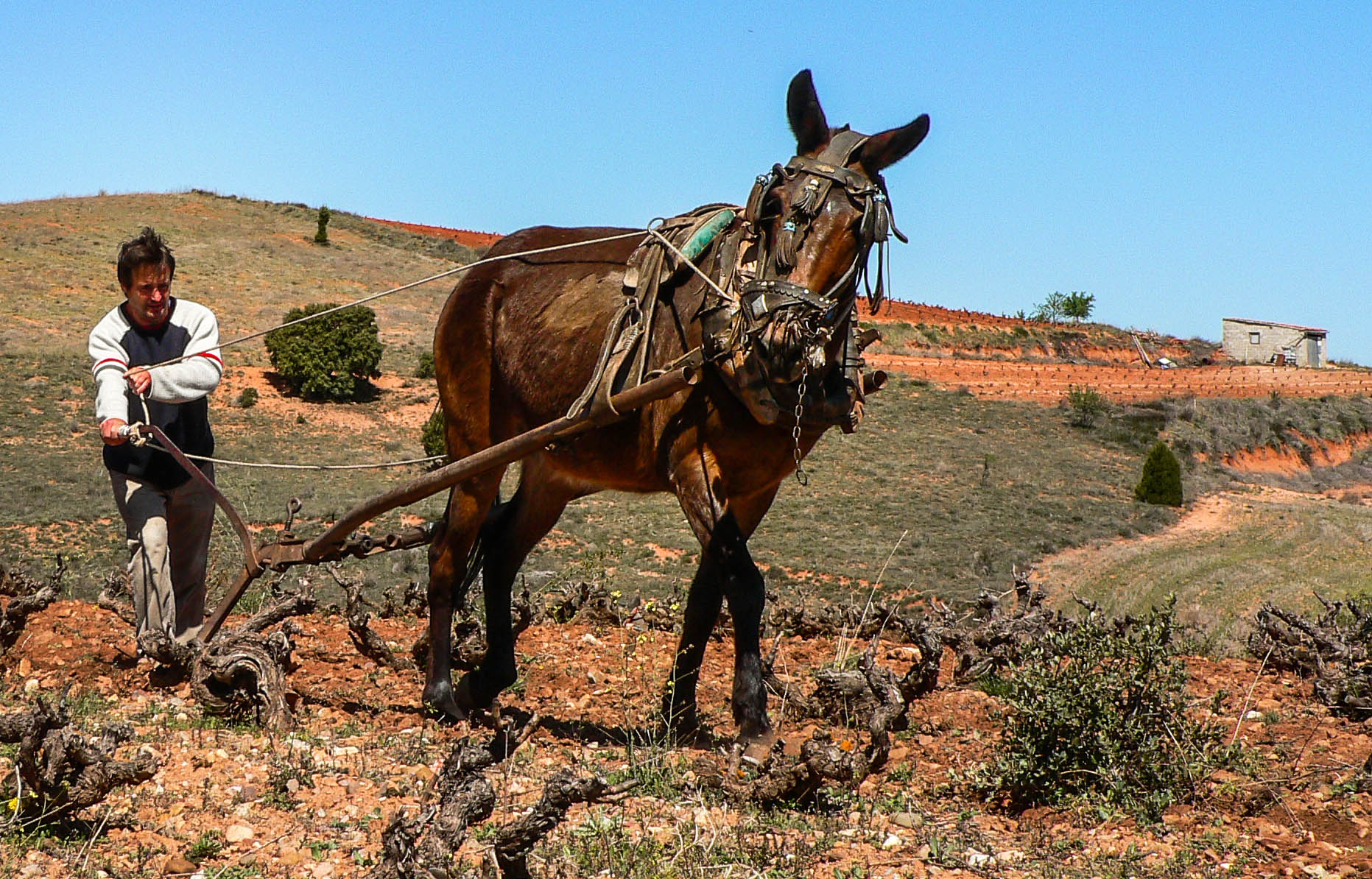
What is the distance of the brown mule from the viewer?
4613 mm

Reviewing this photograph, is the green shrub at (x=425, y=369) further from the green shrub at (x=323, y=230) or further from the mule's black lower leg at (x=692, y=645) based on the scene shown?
the mule's black lower leg at (x=692, y=645)

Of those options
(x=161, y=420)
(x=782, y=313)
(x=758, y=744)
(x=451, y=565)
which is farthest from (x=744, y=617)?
(x=161, y=420)

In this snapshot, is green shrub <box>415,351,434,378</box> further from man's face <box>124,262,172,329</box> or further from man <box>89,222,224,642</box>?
man's face <box>124,262,172,329</box>

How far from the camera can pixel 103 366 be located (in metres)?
5.85

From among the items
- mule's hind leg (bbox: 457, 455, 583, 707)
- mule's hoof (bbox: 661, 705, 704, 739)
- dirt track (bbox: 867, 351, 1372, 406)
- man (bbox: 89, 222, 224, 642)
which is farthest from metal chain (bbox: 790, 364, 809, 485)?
dirt track (bbox: 867, 351, 1372, 406)

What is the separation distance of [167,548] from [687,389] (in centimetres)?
292

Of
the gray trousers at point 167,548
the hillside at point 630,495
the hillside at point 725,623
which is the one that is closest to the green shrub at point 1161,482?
the hillside at point 630,495

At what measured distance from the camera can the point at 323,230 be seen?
6506 centimetres

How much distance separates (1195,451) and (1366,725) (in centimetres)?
3898

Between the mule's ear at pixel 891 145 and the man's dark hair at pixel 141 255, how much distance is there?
340cm

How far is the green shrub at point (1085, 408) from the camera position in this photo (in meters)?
43.4

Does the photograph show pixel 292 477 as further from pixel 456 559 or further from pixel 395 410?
pixel 456 559

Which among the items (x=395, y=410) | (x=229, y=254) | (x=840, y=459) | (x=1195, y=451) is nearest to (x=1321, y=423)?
(x=1195, y=451)

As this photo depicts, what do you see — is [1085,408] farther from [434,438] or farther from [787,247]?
[787,247]
